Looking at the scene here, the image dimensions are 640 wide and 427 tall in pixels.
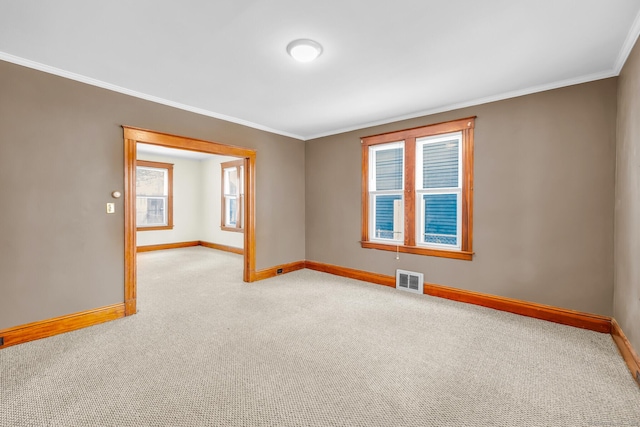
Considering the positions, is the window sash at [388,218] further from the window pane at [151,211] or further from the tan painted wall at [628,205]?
the window pane at [151,211]

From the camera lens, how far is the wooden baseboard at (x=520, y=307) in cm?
281

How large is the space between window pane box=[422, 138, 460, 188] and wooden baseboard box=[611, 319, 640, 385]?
2.03 m

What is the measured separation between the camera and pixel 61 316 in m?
2.76

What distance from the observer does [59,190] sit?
2.75 meters

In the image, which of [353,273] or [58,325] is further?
[353,273]

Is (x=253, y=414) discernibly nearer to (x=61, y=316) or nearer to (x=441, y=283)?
(x=61, y=316)

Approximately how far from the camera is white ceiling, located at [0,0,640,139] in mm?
1866

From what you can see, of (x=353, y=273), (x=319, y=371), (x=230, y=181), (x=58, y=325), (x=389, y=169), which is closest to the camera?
(x=319, y=371)

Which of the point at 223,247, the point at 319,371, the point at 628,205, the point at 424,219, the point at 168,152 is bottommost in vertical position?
the point at 319,371

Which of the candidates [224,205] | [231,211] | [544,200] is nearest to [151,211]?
[224,205]

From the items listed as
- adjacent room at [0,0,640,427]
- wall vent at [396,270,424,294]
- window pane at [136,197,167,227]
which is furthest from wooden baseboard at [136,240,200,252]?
wall vent at [396,270,424,294]

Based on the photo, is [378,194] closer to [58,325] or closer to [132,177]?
[132,177]

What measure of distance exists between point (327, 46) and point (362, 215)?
2.77 metres

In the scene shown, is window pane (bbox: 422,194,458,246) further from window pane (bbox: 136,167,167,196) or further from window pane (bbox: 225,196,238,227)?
window pane (bbox: 136,167,167,196)
